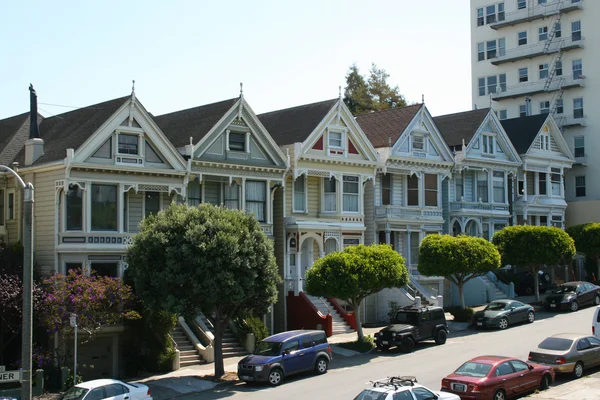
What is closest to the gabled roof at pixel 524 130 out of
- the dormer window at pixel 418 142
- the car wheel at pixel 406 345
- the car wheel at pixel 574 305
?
the dormer window at pixel 418 142

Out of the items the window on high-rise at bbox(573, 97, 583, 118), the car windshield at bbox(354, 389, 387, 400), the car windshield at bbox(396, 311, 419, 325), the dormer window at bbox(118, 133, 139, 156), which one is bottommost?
the car windshield at bbox(354, 389, 387, 400)

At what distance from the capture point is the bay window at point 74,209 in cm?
3466

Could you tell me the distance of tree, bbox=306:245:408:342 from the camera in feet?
118

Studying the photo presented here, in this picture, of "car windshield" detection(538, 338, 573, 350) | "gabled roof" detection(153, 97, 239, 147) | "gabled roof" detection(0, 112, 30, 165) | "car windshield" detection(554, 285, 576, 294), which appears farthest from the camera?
"car windshield" detection(554, 285, 576, 294)

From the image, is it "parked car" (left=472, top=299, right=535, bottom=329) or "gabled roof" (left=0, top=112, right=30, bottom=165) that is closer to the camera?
"gabled roof" (left=0, top=112, right=30, bottom=165)

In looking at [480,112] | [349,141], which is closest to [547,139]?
[480,112]

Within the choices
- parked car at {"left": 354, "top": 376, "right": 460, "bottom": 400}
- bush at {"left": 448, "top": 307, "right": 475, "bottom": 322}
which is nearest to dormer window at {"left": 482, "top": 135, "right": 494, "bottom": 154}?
bush at {"left": 448, "top": 307, "right": 475, "bottom": 322}

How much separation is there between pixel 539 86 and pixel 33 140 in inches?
1738

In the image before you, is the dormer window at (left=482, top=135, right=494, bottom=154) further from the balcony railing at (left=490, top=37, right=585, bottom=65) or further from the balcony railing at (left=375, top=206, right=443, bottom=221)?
the balcony railing at (left=490, top=37, right=585, bottom=65)

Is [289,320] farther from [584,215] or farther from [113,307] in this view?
[584,215]

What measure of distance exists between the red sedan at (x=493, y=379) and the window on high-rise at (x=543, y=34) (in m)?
45.6

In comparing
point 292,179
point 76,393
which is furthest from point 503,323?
point 76,393

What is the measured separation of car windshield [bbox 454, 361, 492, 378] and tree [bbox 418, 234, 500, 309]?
55.2 ft

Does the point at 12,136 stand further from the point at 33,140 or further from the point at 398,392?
the point at 398,392
